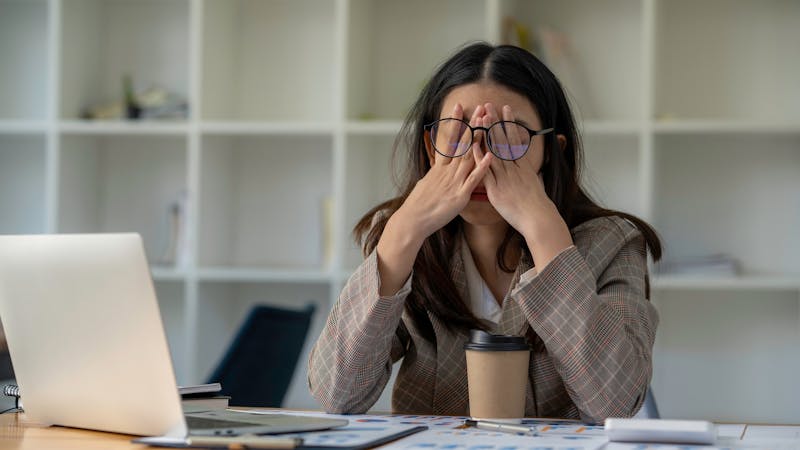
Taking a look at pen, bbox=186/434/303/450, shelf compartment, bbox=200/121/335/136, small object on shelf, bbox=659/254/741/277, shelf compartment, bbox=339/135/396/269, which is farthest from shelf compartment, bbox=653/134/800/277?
pen, bbox=186/434/303/450

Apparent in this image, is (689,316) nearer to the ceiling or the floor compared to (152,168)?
nearer to the floor

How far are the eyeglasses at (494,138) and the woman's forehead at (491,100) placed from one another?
3cm

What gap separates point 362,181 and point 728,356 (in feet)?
4.37

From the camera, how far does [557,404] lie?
158 centimetres

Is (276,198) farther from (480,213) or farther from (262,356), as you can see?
(480,213)

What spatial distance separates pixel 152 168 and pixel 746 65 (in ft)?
6.81

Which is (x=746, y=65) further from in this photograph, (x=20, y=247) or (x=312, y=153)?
(x=20, y=247)

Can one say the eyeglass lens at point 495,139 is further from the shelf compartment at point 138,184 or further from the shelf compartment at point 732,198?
the shelf compartment at point 138,184

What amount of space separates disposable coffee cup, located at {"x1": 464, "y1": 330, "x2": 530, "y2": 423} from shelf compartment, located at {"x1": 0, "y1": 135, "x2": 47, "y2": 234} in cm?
276

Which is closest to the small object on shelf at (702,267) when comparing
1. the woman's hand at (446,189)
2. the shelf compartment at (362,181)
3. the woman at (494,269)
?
the shelf compartment at (362,181)

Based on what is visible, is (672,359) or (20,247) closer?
(20,247)

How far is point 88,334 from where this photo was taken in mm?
1118

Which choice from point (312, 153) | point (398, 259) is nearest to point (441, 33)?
point (312, 153)

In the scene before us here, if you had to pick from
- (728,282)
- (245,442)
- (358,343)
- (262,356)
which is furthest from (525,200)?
(728,282)
